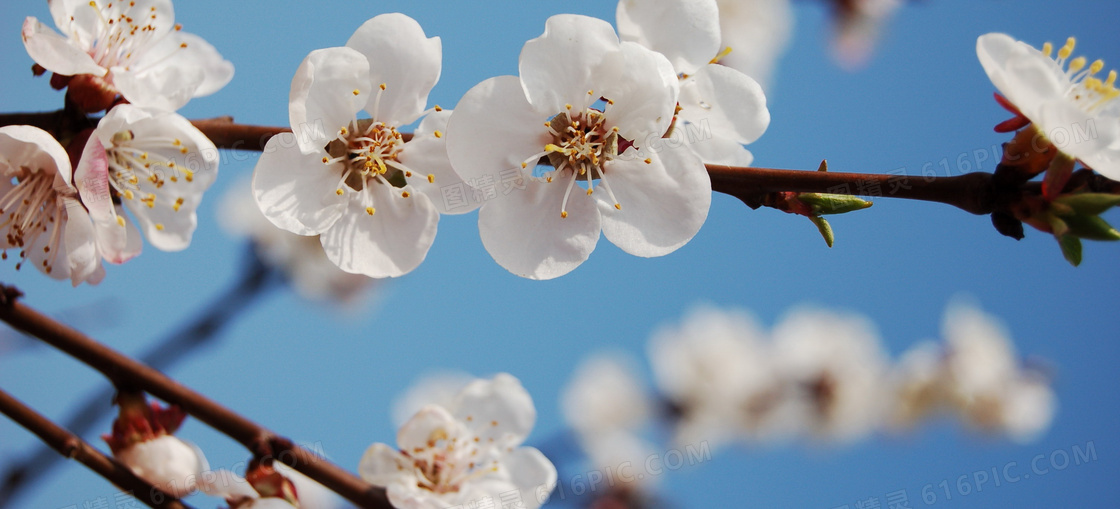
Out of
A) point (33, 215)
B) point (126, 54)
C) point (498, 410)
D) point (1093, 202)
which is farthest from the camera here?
point (498, 410)

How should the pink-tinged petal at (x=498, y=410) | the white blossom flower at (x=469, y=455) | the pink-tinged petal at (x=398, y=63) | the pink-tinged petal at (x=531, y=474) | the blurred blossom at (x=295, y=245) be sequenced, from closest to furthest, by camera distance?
the pink-tinged petal at (x=398, y=63) → the white blossom flower at (x=469, y=455) → the pink-tinged petal at (x=531, y=474) → the pink-tinged petal at (x=498, y=410) → the blurred blossom at (x=295, y=245)

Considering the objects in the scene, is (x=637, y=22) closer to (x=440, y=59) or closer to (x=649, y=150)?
(x=649, y=150)

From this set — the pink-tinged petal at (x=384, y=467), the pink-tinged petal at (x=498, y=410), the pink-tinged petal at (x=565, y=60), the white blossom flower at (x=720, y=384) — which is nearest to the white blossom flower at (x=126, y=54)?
the pink-tinged petal at (x=565, y=60)

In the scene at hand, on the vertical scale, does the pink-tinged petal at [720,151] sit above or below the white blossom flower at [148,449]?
above

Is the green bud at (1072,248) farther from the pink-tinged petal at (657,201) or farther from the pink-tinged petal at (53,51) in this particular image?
the pink-tinged petal at (53,51)

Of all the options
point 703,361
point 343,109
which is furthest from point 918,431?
point 343,109

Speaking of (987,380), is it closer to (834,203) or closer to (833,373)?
(833,373)

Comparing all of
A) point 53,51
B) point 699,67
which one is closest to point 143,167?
point 53,51
